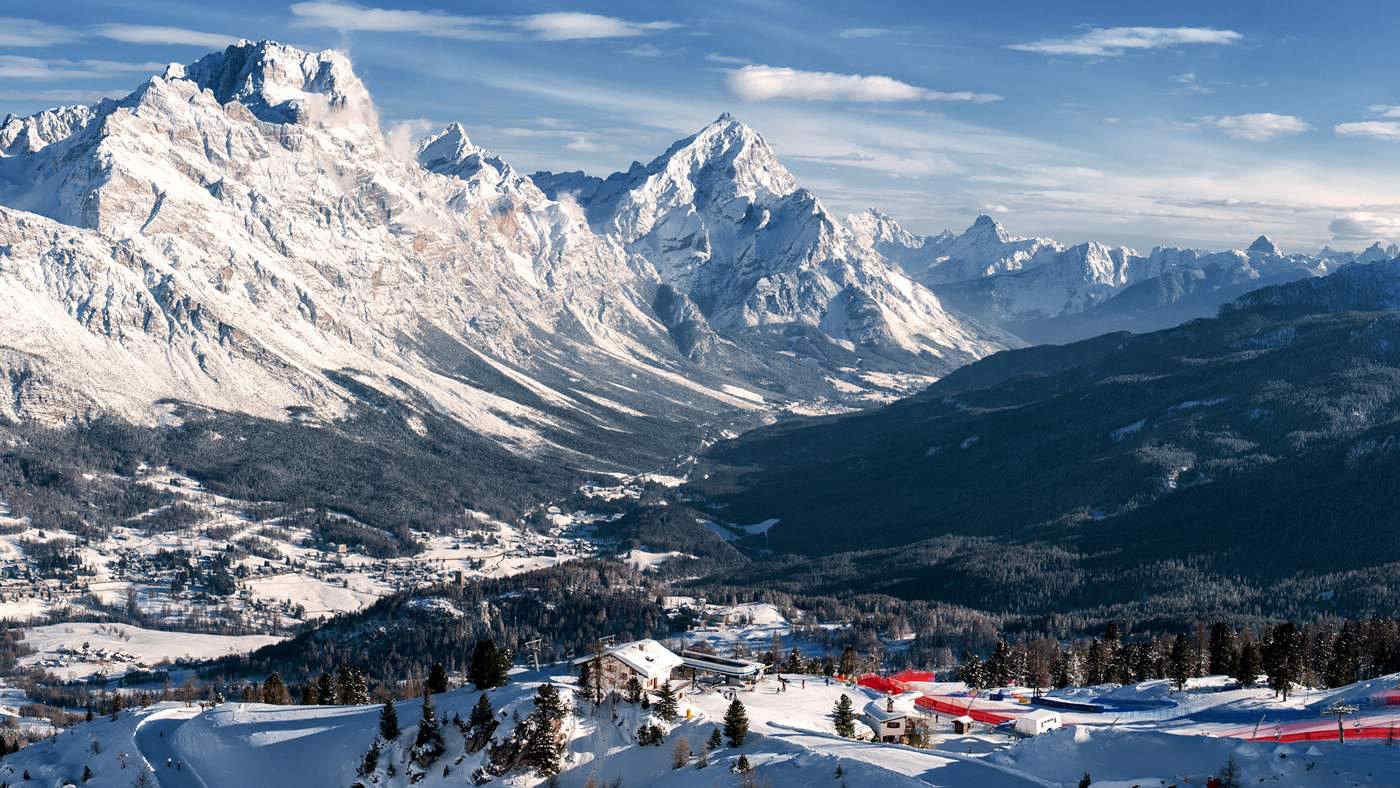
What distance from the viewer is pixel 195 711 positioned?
162750 mm

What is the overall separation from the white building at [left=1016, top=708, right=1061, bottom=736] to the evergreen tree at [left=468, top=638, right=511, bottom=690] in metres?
54.7

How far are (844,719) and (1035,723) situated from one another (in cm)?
2040

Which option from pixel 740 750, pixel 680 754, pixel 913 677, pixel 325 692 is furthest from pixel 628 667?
pixel 913 677

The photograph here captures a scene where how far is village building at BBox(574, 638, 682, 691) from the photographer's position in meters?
129

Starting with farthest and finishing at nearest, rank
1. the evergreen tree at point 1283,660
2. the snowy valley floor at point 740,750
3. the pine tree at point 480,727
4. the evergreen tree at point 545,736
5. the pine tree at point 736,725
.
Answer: the evergreen tree at point 1283,660
the pine tree at point 480,727
the evergreen tree at point 545,736
the pine tree at point 736,725
the snowy valley floor at point 740,750

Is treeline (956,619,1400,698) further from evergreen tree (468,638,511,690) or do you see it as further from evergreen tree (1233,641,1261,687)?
evergreen tree (468,638,511,690)

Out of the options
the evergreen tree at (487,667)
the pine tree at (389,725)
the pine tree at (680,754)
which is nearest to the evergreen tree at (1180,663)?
the pine tree at (680,754)

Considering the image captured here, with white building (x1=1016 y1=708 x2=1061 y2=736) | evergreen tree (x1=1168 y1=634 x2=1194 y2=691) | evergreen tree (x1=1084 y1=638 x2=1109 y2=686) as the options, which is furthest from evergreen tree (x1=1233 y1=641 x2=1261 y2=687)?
white building (x1=1016 y1=708 x2=1061 y2=736)

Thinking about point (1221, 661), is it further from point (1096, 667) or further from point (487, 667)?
point (487, 667)

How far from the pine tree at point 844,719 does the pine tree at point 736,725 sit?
1293 cm

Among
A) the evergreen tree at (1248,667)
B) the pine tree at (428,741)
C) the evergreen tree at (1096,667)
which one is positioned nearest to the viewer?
the pine tree at (428,741)

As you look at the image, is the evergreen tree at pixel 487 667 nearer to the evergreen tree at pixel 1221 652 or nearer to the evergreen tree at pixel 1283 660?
the evergreen tree at pixel 1283 660

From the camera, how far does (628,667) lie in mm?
131375

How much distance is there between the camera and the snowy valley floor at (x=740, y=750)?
324 feet
